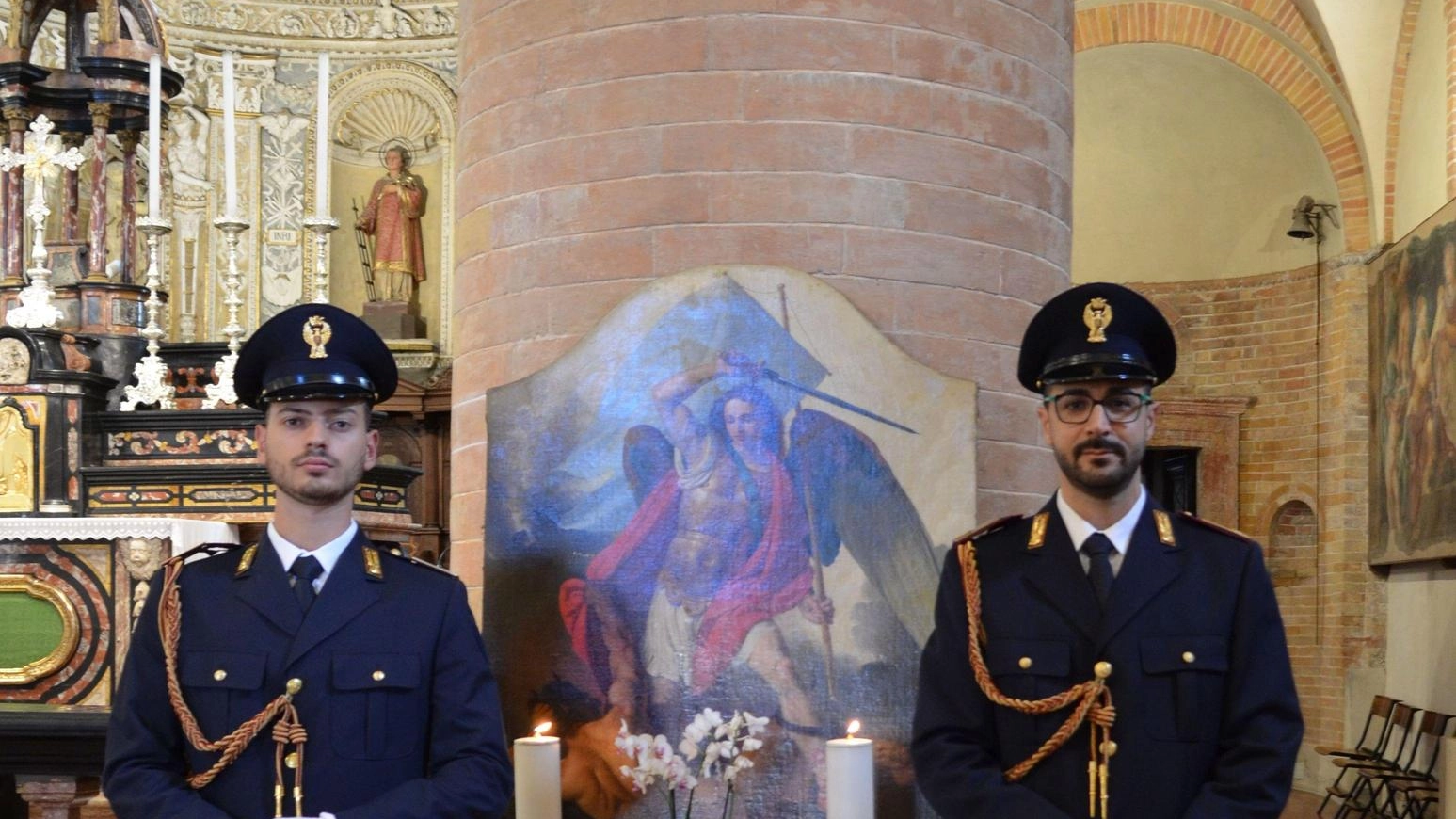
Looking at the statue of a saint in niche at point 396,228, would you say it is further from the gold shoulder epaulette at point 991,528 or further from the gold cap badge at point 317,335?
the gold shoulder epaulette at point 991,528

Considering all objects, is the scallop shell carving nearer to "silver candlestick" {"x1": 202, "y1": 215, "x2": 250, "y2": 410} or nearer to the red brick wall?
the red brick wall

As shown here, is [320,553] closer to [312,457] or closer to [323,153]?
[312,457]

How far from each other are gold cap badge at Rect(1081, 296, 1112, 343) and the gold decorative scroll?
18.9 feet

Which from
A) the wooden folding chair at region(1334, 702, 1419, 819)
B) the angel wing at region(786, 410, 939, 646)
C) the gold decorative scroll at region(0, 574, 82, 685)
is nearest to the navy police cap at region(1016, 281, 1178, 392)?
the angel wing at region(786, 410, 939, 646)

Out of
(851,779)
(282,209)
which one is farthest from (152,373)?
(282,209)

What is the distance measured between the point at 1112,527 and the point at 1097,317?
13.5 inches

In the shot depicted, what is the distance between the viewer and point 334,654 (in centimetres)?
288

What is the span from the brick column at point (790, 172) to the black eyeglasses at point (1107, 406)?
180cm

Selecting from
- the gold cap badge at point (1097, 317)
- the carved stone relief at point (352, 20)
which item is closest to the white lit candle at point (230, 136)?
the gold cap badge at point (1097, 317)

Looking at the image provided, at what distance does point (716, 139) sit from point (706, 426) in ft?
2.58

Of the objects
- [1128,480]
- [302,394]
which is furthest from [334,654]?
[1128,480]

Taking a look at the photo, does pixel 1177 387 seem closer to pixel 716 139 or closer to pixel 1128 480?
pixel 716 139

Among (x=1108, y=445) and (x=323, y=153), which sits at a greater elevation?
(x=323, y=153)

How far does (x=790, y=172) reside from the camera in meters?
4.66
